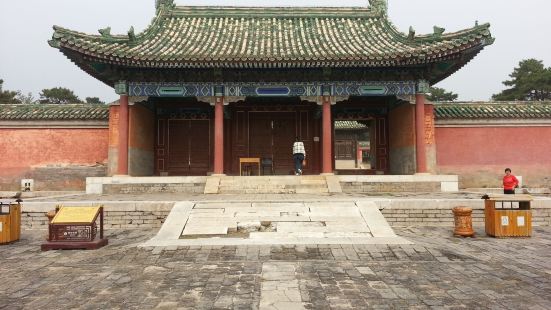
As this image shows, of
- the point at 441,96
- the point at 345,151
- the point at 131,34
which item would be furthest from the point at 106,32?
the point at 441,96

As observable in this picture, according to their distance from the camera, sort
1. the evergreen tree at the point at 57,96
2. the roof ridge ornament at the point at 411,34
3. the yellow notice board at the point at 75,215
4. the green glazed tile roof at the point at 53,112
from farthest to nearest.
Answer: the evergreen tree at the point at 57,96 < the green glazed tile roof at the point at 53,112 < the roof ridge ornament at the point at 411,34 < the yellow notice board at the point at 75,215

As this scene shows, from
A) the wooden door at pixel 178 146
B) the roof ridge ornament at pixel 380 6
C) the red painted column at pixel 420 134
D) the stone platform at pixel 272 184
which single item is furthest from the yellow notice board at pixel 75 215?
the roof ridge ornament at pixel 380 6

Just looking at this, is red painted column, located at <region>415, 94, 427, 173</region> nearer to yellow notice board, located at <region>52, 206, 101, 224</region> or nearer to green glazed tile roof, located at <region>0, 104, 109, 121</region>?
yellow notice board, located at <region>52, 206, 101, 224</region>

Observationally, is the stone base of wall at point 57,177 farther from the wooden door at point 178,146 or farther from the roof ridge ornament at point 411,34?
the roof ridge ornament at point 411,34

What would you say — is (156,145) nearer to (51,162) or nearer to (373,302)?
(51,162)

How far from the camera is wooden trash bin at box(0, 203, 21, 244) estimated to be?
770cm

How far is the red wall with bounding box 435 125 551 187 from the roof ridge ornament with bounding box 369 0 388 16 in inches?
239

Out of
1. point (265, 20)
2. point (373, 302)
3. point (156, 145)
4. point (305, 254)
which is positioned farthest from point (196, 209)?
point (265, 20)

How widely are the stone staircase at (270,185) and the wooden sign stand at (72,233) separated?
18.9 ft

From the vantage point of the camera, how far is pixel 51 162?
619 inches

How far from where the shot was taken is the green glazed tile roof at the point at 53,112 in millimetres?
15703

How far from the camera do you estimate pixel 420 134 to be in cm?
1441

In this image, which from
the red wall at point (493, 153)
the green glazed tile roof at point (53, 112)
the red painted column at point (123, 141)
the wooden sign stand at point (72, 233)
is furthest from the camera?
the red wall at point (493, 153)

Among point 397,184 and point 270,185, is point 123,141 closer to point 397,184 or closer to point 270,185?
point 270,185
